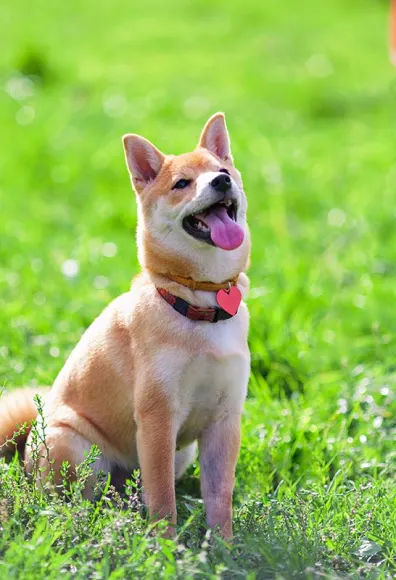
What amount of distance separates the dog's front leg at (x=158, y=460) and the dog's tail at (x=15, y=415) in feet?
1.99

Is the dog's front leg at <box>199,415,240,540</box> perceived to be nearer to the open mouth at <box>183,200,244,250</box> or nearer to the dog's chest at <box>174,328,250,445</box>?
the dog's chest at <box>174,328,250,445</box>

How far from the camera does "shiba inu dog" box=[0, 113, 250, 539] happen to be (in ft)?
11.6

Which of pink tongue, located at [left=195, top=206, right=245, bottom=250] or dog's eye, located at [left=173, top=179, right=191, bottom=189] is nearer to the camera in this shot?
pink tongue, located at [left=195, top=206, right=245, bottom=250]

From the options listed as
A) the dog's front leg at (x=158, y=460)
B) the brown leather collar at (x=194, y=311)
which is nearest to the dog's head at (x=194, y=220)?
the brown leather collar at (x=194, y=311)

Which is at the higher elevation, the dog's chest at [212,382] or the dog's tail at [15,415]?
the dog's chest at [212,382]

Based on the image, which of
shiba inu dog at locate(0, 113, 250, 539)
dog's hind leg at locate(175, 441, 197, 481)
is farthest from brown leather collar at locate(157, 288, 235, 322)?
dog's hind leg at locate(175, 441, 197, 481)

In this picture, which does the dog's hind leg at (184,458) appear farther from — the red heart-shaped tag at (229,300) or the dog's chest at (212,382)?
the red heart-shaped tag at (229,300)

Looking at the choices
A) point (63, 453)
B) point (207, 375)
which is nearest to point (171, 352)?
point (207, 375)

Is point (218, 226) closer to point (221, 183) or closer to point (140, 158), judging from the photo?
point (221, 183)

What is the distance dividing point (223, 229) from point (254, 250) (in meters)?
3.27

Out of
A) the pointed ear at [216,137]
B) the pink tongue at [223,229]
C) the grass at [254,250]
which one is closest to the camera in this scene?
the grass at [254,250]

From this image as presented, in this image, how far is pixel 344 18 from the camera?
15617mm

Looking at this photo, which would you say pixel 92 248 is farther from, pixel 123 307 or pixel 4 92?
pixel 4 92

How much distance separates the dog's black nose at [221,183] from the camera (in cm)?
350
